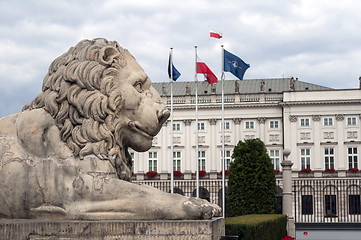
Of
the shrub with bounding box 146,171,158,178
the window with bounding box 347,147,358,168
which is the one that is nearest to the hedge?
the shrub with bounding box 146,171,158,178

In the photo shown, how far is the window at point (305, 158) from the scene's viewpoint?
48.0 metres

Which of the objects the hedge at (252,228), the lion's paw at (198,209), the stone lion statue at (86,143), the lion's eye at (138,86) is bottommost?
the hedge at (252,228)

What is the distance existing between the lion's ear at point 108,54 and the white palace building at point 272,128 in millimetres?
41004

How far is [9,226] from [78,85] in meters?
1.09

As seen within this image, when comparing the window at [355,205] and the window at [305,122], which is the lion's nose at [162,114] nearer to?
the window at [355,205]

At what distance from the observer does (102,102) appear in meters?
3.89

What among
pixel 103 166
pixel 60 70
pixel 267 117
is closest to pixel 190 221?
pixel 103 166

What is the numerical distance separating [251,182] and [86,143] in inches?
895

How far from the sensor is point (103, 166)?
3803 mm

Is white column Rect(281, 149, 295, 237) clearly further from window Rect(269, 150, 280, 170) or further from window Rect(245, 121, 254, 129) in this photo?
window Rect(245, 121, 254, 129)

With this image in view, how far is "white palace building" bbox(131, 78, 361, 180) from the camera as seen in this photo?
1848 inches

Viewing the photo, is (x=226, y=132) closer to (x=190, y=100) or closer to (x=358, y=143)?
(x=190, y=100)

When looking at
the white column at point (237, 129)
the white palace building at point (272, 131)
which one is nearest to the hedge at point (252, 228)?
the white palace building at point (272, 131)

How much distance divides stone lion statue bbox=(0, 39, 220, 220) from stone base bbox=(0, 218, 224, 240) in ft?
0.28
